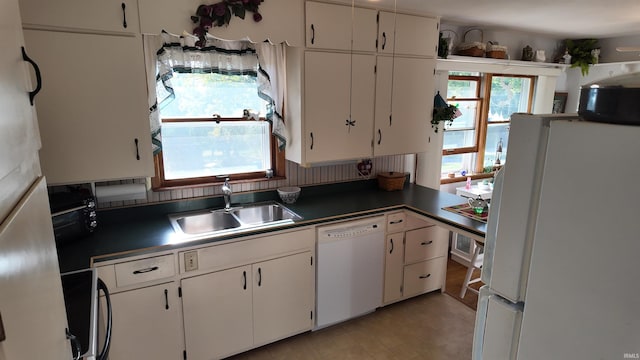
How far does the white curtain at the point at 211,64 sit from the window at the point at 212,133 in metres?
0.08

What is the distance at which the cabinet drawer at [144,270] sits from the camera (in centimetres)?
199

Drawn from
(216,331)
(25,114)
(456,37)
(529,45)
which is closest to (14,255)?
(25,114)

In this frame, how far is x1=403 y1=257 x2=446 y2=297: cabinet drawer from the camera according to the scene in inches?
122

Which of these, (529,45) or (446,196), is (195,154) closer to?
(446,196)

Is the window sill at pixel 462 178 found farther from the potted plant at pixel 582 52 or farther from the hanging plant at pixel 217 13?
the hanging plant at pixel 217 13

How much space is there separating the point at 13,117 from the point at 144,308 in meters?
1.74

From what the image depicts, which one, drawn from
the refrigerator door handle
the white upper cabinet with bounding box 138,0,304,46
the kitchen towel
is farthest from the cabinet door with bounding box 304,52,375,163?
the refrigerator door handle

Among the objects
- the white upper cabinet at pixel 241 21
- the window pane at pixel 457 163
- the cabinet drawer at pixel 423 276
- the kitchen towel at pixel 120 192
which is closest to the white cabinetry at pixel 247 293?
the kitchen towel at pixel 120 192

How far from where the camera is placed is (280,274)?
8.16ft

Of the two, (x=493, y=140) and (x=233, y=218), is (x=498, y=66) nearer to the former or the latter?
(x=493, y=140)

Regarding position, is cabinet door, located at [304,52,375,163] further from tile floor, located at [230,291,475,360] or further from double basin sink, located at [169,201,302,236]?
tile floor, located at [230,291,475,360]

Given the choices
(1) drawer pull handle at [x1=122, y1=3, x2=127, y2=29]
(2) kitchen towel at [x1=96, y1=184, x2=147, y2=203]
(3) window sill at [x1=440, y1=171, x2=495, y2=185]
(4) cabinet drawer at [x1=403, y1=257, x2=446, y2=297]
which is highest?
(1) drawer pull handle at [x1=122, y1=3, x2=127, y2=29]

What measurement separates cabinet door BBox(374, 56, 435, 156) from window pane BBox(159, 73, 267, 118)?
94 cm

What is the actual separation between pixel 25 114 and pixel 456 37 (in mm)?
3652
